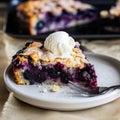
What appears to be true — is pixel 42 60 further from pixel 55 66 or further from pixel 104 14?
pixel 104 14

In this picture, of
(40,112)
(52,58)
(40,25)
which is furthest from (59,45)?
(40,25)

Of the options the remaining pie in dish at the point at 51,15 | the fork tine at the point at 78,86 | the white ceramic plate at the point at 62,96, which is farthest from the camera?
the remaining pie in dish at the point at 51,15

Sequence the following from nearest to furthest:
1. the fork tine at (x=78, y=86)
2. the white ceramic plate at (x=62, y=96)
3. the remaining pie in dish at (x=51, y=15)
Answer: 1. the white ceramic plate at (x=62, y=96)
2. the fork tine at (x=78, y=86)
3. the remaining pie in dish at (x=51, y=15)

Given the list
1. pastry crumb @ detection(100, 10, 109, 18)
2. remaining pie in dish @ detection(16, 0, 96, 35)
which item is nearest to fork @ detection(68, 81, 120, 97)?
remaining pie in dish @ detection(16, 0, 96, 35)

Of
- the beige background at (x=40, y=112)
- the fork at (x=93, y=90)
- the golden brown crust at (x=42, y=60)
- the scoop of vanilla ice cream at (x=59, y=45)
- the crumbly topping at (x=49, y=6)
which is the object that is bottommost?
the crumbly topping at (x=49, y=6)

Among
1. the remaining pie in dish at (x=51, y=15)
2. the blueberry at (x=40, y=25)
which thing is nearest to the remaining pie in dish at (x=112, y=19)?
the remaining pie in dish at (x=51, y=15)

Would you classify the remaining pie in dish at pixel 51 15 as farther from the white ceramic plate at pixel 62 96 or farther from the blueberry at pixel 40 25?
the white ceramic plate at pixel 62 96

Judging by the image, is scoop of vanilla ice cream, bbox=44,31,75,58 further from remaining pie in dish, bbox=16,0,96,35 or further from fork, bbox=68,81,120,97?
remaining pie in dish, bbox=16,0,96,35
